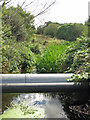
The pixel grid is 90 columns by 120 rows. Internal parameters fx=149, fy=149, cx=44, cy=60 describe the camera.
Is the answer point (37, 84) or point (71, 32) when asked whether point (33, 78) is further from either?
point (71, 32)

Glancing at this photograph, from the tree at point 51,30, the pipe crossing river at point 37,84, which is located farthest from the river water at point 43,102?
the tree at point 51,30

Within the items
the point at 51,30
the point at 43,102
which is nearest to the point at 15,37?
the point at 43,102

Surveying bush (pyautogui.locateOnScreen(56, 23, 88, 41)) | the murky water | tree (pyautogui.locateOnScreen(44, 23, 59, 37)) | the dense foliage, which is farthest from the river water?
tree (pyautogui.locateOnScreen(44, 23, 59, 37))

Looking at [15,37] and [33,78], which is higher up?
[15,37]

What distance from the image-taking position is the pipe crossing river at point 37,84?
219cm

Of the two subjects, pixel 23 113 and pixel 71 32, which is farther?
pixel 71 32

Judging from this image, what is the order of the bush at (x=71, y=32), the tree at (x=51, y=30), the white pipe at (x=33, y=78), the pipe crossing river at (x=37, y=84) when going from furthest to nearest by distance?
the tree at (x=51, y=30) → the bush at (x=71, y=32) → the white pipe at (x=33, y=78) → the pipe crossing river at (x=37, y=84)

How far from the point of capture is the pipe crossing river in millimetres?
2186

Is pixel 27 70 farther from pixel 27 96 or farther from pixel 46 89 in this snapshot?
pixel 46 89

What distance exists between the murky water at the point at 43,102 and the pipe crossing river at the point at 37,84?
15.2 inches

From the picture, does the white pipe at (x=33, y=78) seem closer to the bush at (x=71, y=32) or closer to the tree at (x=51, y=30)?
the bush at (x=71, y=32)

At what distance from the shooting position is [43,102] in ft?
8.84

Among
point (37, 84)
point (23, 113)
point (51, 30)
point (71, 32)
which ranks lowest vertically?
point (23, 113)

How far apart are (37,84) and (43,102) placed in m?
0.61
